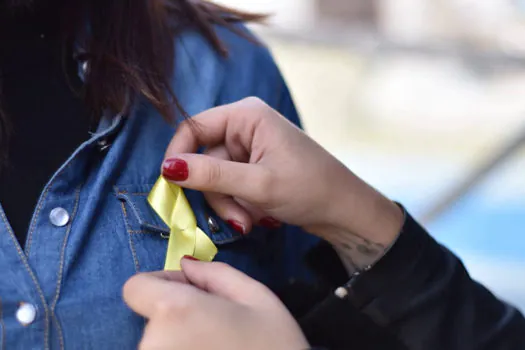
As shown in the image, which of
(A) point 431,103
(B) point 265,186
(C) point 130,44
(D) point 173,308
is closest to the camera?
(D) point 173,308

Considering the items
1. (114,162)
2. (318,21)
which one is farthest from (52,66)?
(318,21)

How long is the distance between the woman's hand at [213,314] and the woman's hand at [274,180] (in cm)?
9

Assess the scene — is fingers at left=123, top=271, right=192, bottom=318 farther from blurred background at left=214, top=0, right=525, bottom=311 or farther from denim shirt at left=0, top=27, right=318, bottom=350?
blurred background at left=214, top=0, right=525, bottom=311

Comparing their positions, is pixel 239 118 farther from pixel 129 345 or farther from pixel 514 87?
pixel 514 87

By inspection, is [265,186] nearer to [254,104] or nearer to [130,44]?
[254,104]

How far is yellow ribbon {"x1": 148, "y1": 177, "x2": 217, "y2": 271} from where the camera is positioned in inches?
22.4

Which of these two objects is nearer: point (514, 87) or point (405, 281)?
point (405, 281)

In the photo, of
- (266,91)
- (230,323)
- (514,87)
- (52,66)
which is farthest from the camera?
(514,87)

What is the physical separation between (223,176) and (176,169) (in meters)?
0.04

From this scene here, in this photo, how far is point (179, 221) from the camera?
1.89ft

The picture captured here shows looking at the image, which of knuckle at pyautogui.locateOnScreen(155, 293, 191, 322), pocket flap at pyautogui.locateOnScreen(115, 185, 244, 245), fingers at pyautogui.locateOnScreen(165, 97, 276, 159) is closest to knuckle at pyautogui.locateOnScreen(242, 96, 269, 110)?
fingers at pyautogui.locateOnScreen(165, 97, 276, 159)

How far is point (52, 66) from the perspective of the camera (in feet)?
2.09

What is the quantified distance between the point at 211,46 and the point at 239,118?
0.18 m

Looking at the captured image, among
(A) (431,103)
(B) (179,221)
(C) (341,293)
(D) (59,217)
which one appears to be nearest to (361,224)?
(C) (341,293)
